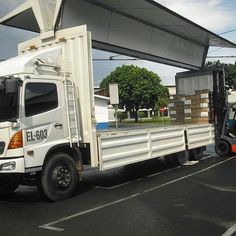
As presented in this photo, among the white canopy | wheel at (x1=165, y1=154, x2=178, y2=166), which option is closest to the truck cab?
the white canopy

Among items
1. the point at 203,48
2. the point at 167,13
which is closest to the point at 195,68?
→ the point at 203,48

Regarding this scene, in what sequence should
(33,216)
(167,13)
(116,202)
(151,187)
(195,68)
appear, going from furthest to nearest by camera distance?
(195,68) < (167,13) < (151,187) < (116,202) < (33,216)

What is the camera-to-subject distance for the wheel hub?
939cm

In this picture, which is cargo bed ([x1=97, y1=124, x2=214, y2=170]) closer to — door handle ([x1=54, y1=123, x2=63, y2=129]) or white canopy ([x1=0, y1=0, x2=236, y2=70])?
door handle ([x1=54, y1=123, x2=63, y2=129])

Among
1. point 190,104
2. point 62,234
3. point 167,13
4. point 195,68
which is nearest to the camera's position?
point 62,234

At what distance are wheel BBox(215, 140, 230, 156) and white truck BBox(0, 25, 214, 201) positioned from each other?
6.59 meters

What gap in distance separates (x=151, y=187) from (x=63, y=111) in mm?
2678

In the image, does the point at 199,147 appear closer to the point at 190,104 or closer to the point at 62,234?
the point at 190,104

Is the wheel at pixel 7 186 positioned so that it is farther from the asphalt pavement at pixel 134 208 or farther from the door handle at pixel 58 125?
the door handle at pixel 58 125

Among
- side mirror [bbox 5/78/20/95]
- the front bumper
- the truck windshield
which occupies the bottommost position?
the front bumper

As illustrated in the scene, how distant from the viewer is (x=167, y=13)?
15359 mm

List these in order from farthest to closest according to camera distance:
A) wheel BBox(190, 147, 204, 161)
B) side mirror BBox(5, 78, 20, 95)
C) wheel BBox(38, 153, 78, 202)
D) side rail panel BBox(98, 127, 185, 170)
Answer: wheel BBox(190, 147, 204, 161) → side rail panel BBox(98, 127, 185, 170) → wheel BBox(38, 153, 78, 202) → side mirror BBox(5, 78, 20, 95)

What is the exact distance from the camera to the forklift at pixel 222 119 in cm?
1709

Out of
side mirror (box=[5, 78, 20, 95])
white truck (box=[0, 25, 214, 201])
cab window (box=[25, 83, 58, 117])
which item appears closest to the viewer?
side mirror (box=[5, 78, 20, 95])
